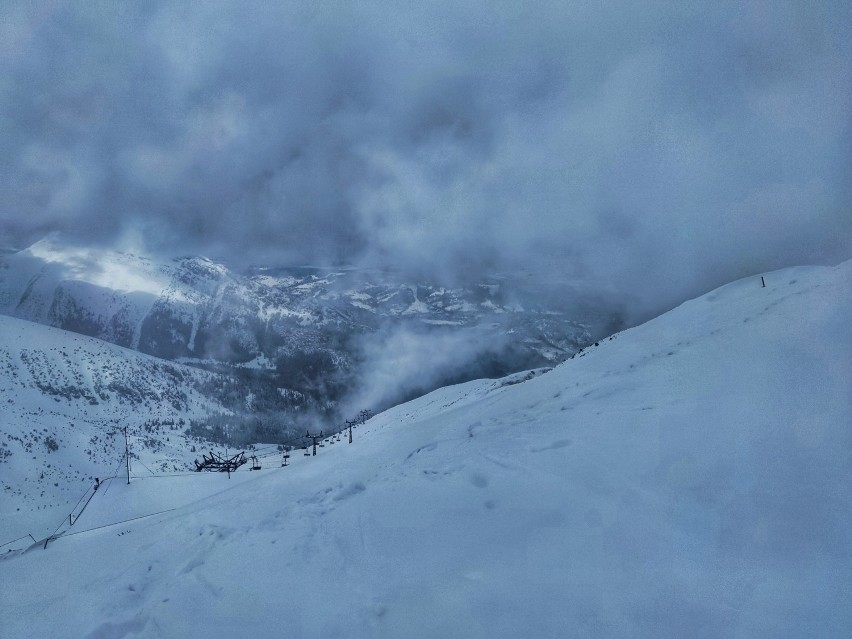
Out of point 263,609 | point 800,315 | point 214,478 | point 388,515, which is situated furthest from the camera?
point 214,478

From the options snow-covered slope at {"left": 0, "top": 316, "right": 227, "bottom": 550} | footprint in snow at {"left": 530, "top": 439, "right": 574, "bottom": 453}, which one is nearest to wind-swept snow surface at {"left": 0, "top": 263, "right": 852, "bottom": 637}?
footprint in snow at {"left": 530, "top": 439, "right": 574, "bottom": 453}

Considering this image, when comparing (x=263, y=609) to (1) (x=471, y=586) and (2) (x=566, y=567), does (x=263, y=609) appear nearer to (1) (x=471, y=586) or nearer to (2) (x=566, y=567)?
(1) (x=471, y=586)

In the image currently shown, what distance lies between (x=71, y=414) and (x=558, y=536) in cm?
12126

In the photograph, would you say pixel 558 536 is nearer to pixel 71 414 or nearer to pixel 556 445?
pixel 556 445

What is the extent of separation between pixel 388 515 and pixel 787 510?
22.0 feet

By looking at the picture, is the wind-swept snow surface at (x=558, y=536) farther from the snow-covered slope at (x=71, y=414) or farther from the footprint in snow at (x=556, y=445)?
the snow-covered slope at (x=71, y=414)

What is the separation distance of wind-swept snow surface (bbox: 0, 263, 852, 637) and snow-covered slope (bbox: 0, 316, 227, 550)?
133 ft

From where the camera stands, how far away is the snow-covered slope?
147 ft

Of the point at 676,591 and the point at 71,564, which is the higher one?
the point at 676,591

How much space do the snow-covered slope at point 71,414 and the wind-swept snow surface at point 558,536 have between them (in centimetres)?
4050


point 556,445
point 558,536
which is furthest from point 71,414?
point 558,536

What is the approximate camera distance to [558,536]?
6758 mm

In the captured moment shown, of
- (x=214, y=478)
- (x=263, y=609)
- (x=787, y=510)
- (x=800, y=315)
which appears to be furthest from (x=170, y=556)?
(x=214, y=478)

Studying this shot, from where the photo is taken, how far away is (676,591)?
548 centimetres
